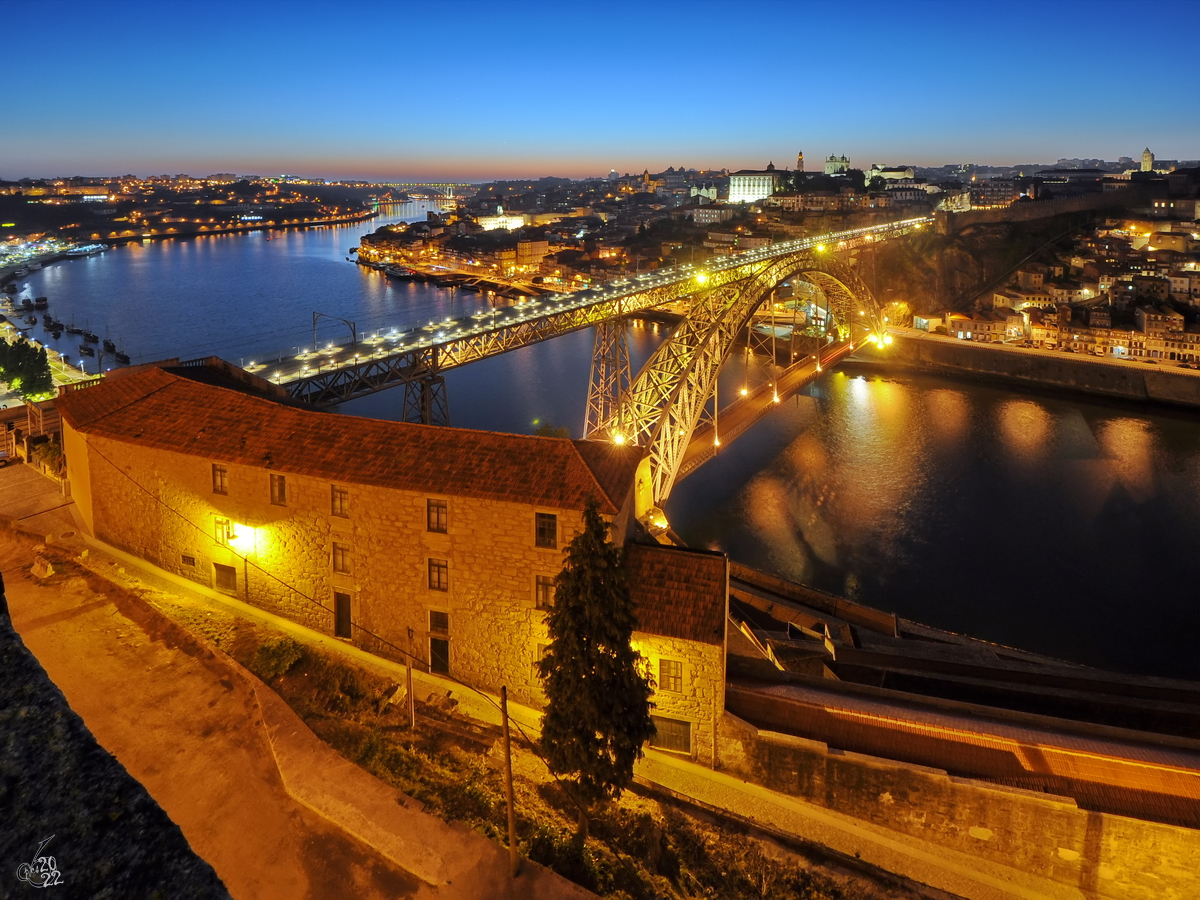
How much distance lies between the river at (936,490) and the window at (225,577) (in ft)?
35.1

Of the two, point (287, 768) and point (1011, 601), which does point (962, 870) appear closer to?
point (287, 768)

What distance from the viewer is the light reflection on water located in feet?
49.5

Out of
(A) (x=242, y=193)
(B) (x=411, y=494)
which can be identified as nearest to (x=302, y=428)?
(B) (x=411, y=494)

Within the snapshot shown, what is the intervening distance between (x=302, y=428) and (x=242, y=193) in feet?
546

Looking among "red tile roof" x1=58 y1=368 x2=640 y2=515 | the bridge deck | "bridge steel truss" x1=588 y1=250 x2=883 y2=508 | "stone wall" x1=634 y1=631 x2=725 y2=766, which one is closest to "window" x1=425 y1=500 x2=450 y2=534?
"red tile roof" x1=58 y1=368 x2=640 y2=515

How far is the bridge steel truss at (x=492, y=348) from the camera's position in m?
15.9

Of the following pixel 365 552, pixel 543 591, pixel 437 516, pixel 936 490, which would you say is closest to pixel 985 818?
pixel 543 591

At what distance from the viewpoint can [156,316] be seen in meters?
43.3

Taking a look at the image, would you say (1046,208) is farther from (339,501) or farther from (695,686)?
(339,501)

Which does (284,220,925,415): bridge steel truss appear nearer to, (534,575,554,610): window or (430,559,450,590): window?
(430,559,450,590): window

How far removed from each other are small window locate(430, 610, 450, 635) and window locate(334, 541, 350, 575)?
1162mm

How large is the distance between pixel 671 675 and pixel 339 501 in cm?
417

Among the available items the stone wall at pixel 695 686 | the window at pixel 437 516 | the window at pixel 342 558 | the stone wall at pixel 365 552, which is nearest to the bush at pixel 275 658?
the stone wall at pixel 365 552

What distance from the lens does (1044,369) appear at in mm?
33500
